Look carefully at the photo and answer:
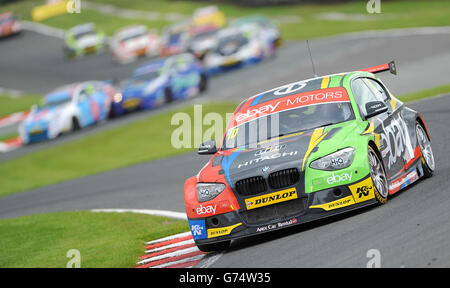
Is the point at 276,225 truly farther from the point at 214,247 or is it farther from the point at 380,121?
the point at 380,121

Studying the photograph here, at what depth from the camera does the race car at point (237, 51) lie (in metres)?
33.5

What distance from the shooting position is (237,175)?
8422 millimetres

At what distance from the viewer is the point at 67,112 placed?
26375mm

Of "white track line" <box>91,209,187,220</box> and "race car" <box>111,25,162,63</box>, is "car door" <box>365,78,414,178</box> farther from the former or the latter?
"race car" <box>111,25,162,63</box>

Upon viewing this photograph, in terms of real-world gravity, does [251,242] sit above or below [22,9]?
above

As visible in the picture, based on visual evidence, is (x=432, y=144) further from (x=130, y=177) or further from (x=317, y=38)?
(x=317, y=38)

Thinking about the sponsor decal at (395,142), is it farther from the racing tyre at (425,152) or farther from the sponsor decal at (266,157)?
the sponsor decal at (266,157)

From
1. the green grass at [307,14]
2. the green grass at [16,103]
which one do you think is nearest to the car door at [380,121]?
the green grass at [307,14]

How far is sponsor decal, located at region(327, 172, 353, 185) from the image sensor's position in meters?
8.09

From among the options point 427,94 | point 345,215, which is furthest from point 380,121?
point 427,94

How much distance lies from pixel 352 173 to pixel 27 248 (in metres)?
4.57

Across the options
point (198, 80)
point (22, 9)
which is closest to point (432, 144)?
point (198, 80)

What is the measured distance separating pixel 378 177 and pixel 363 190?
500mm
